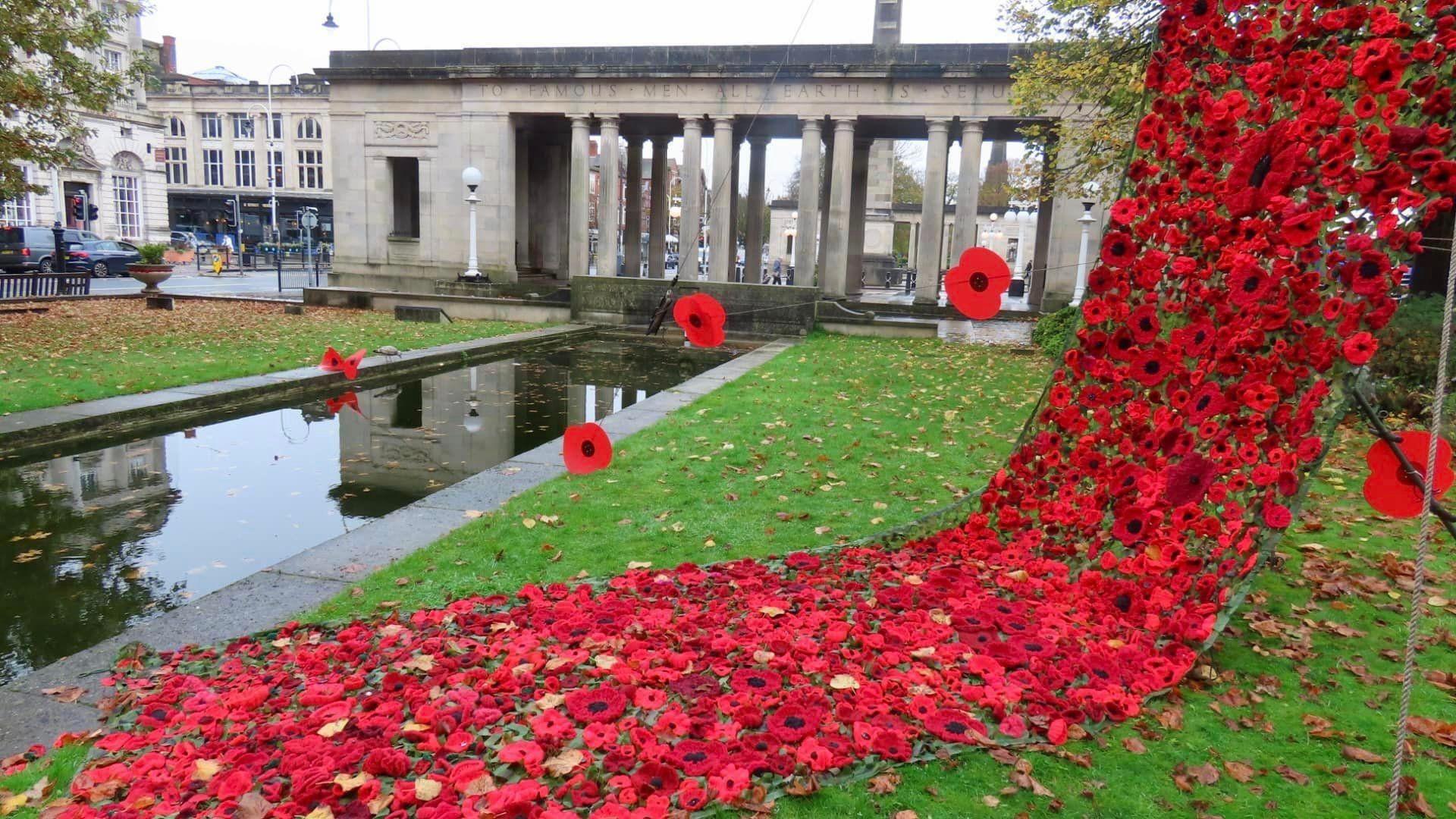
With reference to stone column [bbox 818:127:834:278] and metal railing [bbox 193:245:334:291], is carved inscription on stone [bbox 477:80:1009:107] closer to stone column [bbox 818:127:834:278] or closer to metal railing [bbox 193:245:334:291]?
stone column [bbox 818:127:834:278]

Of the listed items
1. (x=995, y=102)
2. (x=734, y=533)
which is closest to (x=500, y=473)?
(x=734, y=533)

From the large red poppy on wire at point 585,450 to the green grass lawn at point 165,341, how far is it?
634 cm

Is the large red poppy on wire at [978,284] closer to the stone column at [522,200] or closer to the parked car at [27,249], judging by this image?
the stone column at [522,200]

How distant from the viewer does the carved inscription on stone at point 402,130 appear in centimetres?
3183

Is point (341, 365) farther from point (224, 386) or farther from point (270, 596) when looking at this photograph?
point (270, 596)

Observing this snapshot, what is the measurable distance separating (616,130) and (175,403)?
22.4m

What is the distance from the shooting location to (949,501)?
7.21 meters

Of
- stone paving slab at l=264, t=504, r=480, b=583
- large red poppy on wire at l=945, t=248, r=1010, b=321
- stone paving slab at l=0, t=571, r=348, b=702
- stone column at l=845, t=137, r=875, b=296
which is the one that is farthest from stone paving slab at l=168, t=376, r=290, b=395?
stone column at l=845, t=137, r=875, b=296

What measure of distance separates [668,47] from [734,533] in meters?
26.6

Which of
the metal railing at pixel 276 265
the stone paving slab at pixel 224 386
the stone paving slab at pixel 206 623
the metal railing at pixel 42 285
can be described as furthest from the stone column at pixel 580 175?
the stone paving slab at pixel 206 623

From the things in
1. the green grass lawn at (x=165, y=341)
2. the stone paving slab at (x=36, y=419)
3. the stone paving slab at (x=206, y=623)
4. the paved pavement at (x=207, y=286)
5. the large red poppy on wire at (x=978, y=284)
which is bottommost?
the stone paving slab at (x=206, y=623)

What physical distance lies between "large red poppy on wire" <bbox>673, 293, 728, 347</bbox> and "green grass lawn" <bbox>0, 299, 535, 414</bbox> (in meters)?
7.33

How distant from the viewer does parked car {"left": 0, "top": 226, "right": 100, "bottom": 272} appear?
3194 cm

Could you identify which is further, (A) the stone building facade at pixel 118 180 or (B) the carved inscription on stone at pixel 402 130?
(A) the stone building facade at pixel 118 180
